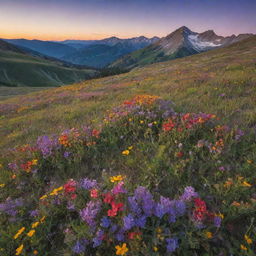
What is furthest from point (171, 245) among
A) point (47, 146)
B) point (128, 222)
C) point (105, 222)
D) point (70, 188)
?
point (47, 146)

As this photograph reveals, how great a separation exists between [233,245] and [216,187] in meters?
0.74

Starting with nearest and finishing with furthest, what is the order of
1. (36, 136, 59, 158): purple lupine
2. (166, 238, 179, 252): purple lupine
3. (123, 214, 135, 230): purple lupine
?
(166, 238, 179, 252): purple lupine, (123, 214, 135, 230): purple lupine, (36, 136, 59, 158): purple lupine

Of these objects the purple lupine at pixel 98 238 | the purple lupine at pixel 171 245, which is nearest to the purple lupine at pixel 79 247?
the purple lupine at pixel 98 238

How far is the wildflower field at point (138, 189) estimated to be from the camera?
88.6 inches

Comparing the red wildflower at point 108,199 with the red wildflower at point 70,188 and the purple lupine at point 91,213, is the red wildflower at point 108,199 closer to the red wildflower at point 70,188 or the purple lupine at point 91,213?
the purple lupine at point 91,213

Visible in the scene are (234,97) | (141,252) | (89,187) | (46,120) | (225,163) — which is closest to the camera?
(141,252)

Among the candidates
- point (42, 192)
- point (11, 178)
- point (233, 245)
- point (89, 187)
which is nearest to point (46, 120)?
point (11, 178)

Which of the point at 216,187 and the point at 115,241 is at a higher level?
the point at 216,187

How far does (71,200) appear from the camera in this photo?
2.93 metres

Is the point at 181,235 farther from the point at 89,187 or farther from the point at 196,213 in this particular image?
the point at 89,187

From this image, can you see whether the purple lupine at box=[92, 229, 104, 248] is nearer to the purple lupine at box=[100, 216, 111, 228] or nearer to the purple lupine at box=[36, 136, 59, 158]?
the purple lupine at box=[100, 216, 111, 228]

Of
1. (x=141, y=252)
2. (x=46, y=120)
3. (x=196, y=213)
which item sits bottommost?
(x=46, y=120)

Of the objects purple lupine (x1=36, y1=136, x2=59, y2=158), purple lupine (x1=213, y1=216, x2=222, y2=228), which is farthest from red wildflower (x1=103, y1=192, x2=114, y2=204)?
purple lupine (x1=36, y1=136, x2=59, y2=158)

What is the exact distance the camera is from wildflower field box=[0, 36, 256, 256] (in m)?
2.25
